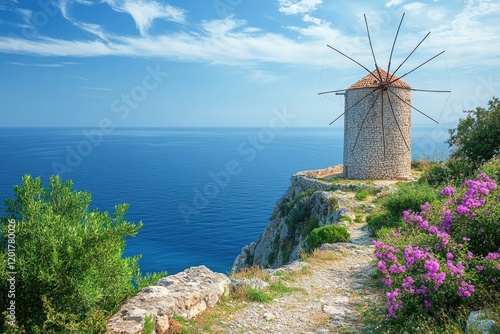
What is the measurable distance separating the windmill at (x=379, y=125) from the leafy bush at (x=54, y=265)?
25444 mm

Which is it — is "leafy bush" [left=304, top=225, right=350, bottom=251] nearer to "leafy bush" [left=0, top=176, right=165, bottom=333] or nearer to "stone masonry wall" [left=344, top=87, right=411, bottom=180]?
"leafy bush" [left=0, top=176, right=165, bottom=333]

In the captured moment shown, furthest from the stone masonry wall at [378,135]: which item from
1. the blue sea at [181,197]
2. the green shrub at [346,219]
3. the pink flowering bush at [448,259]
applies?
the pink flowering bush at [448,259]

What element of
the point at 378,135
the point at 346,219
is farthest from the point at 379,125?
the point at 346,219

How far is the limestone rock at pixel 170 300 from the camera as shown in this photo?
235 inches

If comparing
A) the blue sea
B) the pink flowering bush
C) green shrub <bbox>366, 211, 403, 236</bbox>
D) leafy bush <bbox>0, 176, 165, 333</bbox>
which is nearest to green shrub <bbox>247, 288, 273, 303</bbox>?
the pink flowering bush

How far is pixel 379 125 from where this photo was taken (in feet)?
92.8

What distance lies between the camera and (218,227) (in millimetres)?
50469

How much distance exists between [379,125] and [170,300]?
25.0 metres

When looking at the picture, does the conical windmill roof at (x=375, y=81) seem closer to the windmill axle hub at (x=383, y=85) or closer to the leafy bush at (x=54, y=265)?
the windmill axle hub at (x=383, y=85)

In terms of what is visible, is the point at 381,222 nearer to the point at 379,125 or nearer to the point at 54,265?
the point at 54,265

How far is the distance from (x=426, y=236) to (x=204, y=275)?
4.97m

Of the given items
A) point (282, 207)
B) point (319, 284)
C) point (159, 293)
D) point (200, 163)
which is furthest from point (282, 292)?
point (200, 163)

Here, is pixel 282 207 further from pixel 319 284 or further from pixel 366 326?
pixel 366 326

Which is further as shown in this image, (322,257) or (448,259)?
(322,257)
